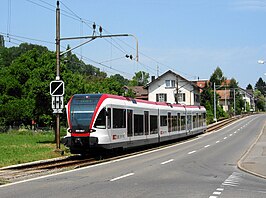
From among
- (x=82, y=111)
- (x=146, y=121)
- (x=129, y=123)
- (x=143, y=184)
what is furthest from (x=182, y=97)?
(x=143, y=184)

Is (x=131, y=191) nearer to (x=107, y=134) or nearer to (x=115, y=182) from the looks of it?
(x=115, y=182)

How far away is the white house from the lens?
98.7 meters

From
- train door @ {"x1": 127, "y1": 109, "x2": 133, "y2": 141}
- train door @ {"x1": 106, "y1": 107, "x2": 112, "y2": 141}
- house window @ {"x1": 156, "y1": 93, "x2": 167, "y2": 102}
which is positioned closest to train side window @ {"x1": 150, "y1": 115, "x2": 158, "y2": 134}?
train door @ {"x1": 127, "y1": 109, "x2": 133, "y2": 141}

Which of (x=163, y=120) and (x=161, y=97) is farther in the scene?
(x=161, y=97)

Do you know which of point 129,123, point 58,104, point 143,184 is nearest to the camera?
point 143,184

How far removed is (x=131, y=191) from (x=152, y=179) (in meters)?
2.94

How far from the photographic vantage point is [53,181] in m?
14.1

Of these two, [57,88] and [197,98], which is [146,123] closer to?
[57,88]

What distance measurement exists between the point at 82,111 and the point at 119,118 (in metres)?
2.30

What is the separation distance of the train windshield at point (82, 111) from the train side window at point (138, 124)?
14.9 ft

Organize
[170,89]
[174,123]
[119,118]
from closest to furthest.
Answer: [119,118]
[174,123]
[170,89]

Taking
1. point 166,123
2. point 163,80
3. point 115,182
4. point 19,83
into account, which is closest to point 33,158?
point 115,182

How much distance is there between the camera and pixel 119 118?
2506cm

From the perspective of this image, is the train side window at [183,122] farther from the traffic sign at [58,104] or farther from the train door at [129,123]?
the traffic sign at [58,104]
